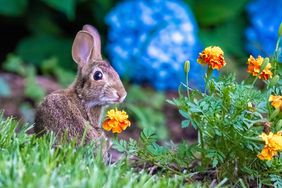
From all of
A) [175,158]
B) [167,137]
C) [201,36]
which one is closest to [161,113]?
[167,137]

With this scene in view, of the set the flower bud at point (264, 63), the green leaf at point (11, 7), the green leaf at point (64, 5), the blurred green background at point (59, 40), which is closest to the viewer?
the flower bud at point (264, 63)

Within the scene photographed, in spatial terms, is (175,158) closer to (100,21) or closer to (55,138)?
(55,138)

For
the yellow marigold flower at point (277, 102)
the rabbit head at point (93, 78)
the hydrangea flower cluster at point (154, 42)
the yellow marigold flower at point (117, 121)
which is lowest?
the yellow marigold flower at point (117, 121)

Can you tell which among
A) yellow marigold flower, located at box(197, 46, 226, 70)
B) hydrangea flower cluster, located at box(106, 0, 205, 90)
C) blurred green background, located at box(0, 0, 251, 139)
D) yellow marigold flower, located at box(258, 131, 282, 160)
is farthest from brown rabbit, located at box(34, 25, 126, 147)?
hydrangea flower cluster, located at box(106, 0, 205, 90)

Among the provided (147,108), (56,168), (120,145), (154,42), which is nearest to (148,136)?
(120,145)

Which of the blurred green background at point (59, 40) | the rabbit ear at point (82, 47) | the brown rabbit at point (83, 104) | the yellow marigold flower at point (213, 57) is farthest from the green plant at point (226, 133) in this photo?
the blurred green background at point (59, 40)

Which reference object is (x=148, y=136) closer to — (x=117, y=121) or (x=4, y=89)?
(x=117, y=121)

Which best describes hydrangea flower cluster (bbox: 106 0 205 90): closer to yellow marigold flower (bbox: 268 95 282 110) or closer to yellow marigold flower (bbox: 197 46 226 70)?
yellow marigold flower (bbox: 197 46 226 70)

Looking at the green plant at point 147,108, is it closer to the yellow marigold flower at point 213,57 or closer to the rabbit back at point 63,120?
the rabbit back at point 63,120
